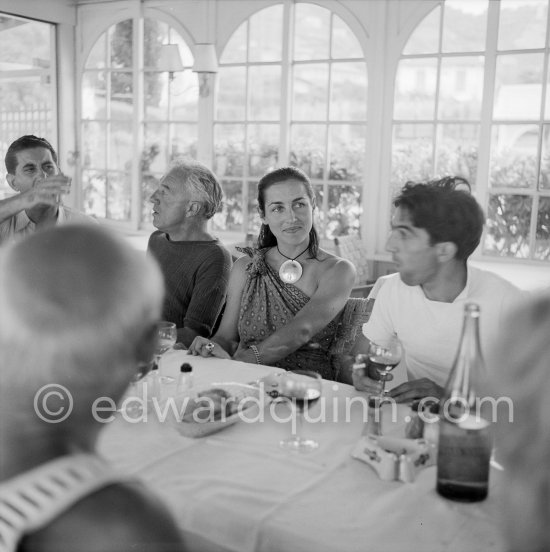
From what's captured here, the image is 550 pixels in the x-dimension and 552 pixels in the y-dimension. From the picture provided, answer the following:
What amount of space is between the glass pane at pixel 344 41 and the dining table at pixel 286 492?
396 centimetres

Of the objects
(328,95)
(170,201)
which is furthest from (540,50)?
(170,201)

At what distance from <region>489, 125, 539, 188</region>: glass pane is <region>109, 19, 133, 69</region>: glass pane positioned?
3267 millimetres

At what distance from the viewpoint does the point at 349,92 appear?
5.14m

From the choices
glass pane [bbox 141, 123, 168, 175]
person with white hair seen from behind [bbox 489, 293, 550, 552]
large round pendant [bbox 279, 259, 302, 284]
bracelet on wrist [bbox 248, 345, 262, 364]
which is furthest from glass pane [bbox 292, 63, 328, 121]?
person with white hair seen from behind [bbox 489, 293, 550, 552]

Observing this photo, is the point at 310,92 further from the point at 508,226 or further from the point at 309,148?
the point at 508,226

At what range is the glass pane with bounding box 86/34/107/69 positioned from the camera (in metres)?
6.23

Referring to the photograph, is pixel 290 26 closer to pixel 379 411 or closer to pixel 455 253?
pixel 455 253

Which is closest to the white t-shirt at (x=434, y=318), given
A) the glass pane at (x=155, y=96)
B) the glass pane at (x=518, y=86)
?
the glass pane at (x=518, y=86)

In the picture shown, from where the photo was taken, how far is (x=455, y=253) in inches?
76.1

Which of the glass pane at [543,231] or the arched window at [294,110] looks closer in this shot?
the glass pane at [543,231]

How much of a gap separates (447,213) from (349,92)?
3.42m

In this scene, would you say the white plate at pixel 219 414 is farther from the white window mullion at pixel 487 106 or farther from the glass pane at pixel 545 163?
the glass pane at pixel 545 163

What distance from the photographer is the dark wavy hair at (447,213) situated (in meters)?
1.92

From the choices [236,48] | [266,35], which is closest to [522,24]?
[266,35]
